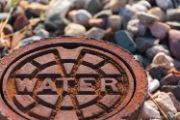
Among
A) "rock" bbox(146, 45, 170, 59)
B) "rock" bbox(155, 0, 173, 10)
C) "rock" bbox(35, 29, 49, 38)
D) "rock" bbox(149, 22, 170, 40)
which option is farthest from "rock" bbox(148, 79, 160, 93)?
"rock" bbox(35, 29, 49, 38)

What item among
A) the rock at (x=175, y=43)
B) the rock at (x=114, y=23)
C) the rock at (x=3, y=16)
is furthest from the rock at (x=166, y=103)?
the rock at (x=3, y=16)

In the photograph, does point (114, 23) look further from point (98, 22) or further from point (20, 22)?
point (20, 22)

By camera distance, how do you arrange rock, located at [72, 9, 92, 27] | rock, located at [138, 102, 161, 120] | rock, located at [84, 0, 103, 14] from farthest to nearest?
rock, located at [84, 0, 103, 14]
rock, located at [72, 9, 92, 27]
rock, located at [138, 102, 161, 120]

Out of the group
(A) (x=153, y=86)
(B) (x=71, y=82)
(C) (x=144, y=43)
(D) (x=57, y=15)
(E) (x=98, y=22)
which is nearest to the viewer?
(B) (x=71, y=82)

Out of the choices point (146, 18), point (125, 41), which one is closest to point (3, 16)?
point (125, 41)

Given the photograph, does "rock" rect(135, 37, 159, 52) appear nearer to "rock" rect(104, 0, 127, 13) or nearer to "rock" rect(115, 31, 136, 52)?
"rock" rect(115, 31, 136, 52)

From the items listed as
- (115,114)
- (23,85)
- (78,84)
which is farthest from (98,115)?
(23,85)
